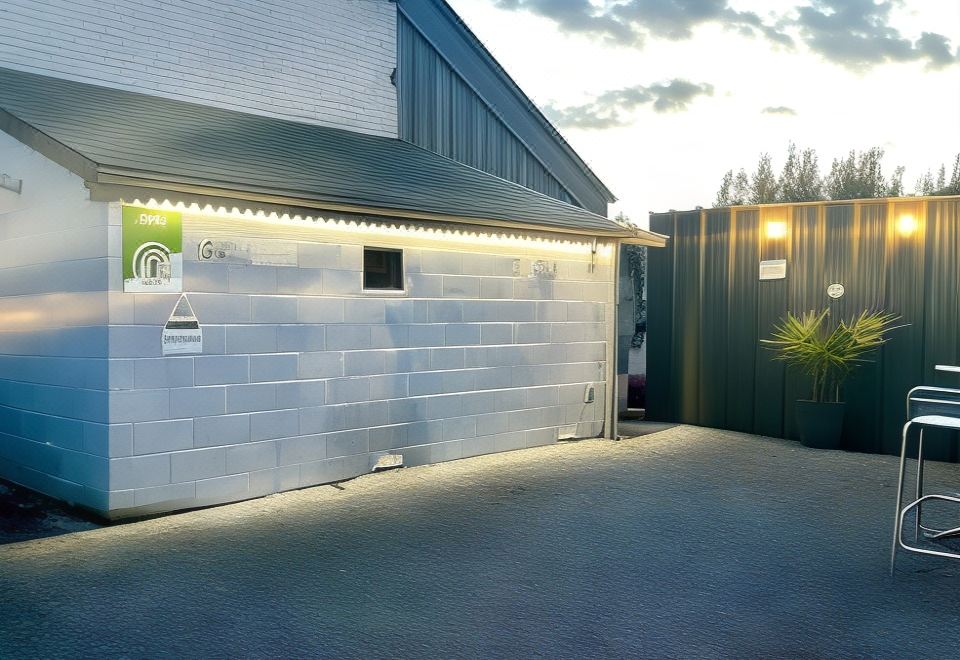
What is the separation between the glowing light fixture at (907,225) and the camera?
31.7ft

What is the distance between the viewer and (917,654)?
12.9ft

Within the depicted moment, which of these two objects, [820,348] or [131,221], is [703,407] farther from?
[131,221]

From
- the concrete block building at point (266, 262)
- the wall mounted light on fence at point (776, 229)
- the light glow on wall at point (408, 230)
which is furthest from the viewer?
the wall mounted light on fence at point (776, 229)

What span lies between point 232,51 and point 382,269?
3.73 meters

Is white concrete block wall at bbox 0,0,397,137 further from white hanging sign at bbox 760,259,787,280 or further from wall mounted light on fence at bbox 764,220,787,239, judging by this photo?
white hanging sign at bbox 760,259,787,280

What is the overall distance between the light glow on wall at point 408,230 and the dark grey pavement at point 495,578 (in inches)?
94.8

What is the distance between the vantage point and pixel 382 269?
8.11 m

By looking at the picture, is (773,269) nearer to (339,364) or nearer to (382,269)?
(382,269)

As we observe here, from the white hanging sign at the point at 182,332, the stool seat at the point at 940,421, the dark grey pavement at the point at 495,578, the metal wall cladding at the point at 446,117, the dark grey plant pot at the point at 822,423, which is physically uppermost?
the metal wall cladding at the point at 446,117

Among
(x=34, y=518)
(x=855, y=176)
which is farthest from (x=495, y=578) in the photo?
(x=855, y=176)

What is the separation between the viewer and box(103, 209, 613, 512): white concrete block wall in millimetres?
6391

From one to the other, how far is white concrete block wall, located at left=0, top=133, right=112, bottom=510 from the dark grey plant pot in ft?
25.2

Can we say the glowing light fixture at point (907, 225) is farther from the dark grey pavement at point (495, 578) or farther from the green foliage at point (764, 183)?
the green foliage at point (764, 183)

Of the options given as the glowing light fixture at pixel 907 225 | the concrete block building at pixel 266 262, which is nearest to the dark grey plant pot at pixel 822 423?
the glowing light fixture at pixel 907 225
